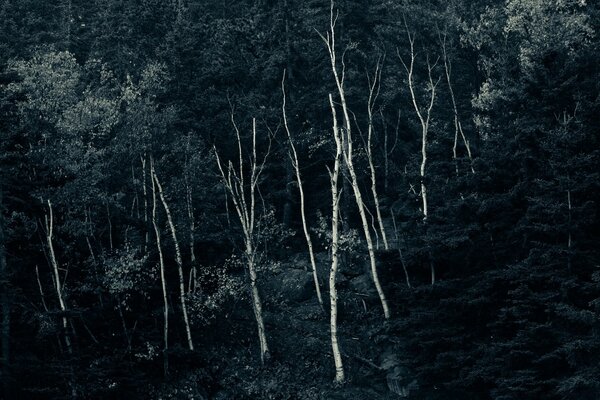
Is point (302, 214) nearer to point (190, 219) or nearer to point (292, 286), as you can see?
point (292, 286)

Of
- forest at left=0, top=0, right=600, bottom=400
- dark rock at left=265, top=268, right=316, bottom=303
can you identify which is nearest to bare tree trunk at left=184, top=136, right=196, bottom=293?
forest at left=0, top=0, right=600, bottom=400

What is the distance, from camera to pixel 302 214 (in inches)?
1078

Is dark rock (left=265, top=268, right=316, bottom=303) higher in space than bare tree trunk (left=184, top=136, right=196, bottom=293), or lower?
lower

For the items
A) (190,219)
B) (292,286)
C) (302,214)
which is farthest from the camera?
(292,286)

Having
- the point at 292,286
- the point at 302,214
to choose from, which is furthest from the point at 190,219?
the point at 292,286

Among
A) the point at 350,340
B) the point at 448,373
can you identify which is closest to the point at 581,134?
the point at 448,373

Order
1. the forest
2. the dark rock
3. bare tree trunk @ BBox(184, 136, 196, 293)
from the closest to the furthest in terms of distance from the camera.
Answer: the forest
bare tree trunk @ BBox(184, 136, 196, 293)
the dark rock

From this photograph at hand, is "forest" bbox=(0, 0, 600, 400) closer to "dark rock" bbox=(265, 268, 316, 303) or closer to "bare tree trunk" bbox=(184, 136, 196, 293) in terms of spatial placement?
"dark rock" bbox=(265, 268, 316, 303)

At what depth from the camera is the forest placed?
16688mm

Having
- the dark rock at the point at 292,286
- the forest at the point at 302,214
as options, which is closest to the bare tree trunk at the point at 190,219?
the forest at the point at 302,214

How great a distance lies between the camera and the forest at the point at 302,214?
657 inches

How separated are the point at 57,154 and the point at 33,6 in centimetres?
2673

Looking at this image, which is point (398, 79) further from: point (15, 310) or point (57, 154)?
point (15, 310)

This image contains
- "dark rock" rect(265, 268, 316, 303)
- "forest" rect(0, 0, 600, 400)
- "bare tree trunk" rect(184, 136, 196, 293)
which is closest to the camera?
"forest" rect(0, 0, 600, 400)
